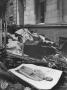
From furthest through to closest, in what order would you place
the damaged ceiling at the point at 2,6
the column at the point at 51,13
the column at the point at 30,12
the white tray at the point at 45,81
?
the column at the point at 30,12 → the column at the point at 51,13 → the damaged ceiling at the point at 2,6 → the white tray at the point at 45,81

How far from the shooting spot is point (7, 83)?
5289 mm

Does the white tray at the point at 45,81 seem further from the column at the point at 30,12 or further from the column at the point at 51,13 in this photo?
the column at the point at 30,12

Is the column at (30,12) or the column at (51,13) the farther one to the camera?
the column at (30,12)

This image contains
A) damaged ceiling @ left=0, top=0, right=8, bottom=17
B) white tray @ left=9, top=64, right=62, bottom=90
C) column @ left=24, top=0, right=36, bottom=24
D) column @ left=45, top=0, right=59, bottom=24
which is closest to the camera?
white tray @ left=9, top=64, right=62, bottom=90

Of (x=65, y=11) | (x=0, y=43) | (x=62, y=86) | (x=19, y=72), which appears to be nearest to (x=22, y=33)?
(x=0, y=43)

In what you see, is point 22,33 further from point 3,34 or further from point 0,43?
point 0,43

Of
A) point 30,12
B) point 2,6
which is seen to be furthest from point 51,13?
point 2,6

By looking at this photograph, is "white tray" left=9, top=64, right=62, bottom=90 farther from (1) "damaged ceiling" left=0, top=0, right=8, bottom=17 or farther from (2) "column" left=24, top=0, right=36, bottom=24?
(2) "column" left=24, top=0, right=36, bottom=24

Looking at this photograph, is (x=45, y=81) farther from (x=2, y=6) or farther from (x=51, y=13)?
(x=51, y=13)

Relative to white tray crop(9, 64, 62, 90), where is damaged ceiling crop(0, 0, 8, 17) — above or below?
above

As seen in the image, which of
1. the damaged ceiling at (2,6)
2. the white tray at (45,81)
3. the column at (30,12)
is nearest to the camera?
the white tray at (45,81)

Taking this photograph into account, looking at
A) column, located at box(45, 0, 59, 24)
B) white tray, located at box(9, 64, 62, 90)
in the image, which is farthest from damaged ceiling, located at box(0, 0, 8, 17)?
white tray, located at box(9, 64, 62, 90)

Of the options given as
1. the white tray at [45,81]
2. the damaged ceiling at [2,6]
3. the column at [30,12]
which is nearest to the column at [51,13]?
the column at [30,12]

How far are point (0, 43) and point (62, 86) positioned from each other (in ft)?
14.1
